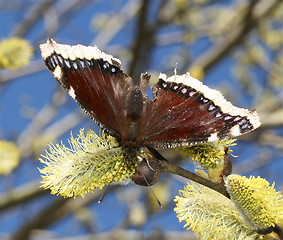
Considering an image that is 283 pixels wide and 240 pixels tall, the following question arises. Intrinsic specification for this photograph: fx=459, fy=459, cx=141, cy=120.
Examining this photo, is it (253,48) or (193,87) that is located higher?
(253,48)

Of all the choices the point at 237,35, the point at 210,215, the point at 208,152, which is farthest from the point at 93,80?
the point at 237,35

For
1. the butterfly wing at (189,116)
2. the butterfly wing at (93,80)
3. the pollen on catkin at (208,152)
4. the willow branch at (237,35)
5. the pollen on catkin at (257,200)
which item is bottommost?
the pollen on catkin at (257,200)

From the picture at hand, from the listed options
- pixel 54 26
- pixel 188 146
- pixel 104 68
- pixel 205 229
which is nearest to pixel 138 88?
pixel 104 68

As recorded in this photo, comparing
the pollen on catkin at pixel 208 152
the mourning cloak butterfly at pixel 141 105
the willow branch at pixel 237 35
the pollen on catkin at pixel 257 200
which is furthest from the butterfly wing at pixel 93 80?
the willow branch at pixel 237 35

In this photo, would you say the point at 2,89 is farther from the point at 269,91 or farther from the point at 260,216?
the point at 260,216

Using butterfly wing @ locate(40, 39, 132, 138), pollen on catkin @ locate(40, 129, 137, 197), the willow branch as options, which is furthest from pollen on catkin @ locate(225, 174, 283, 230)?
the willow branch

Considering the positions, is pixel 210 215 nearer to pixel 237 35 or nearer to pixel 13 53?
pixel 13 53

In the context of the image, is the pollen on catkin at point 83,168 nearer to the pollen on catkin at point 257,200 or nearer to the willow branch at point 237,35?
the pollen on catkin at point 257,200
